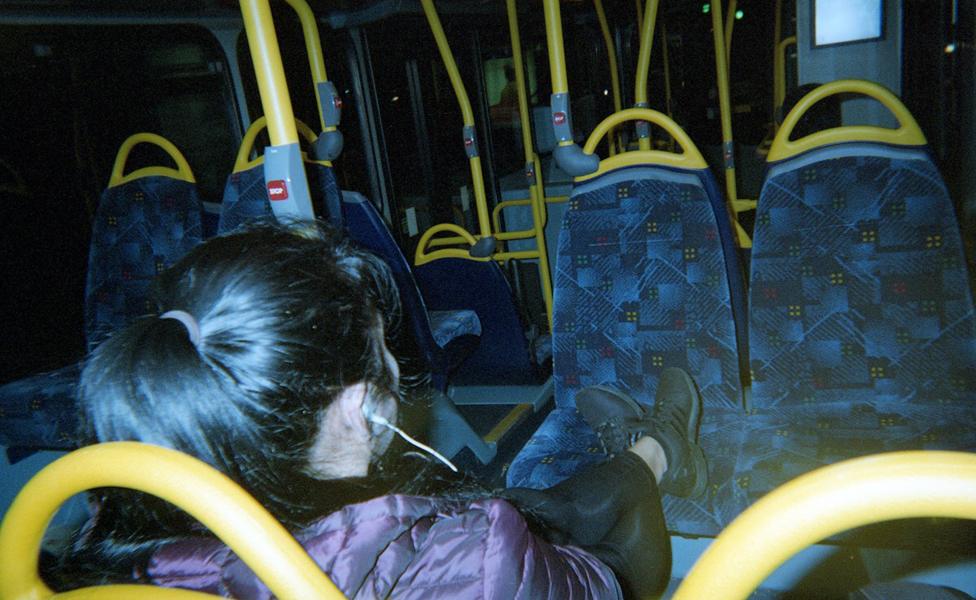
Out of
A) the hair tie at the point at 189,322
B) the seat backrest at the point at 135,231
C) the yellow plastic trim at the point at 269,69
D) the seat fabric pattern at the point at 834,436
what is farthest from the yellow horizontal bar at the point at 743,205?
the hair tie at the point at 189,322

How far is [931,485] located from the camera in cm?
43

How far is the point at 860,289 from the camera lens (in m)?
1.83

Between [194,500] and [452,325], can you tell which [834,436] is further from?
[452,325]

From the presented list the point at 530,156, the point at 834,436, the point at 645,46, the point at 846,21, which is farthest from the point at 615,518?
the point at 846,21

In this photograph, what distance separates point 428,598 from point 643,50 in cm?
232

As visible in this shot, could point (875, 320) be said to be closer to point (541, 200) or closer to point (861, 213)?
point (861, 213)

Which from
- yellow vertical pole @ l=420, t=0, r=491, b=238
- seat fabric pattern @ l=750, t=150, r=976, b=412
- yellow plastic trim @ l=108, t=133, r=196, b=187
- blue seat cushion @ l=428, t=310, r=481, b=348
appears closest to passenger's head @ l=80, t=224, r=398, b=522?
seat fabric pattern @ l=750, t=150, r=976, b=412

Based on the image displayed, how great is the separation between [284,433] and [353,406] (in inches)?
6.0

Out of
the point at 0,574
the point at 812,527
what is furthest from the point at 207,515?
the point at 812,527

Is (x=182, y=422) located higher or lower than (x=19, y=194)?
lower

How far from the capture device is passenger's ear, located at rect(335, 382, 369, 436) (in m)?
0.90

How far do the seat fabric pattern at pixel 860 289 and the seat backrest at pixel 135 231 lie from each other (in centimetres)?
269

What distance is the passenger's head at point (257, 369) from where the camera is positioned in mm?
704

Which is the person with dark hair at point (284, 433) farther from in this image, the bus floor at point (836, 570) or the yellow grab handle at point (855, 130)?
the yellow grab handle at point (855, 130)
